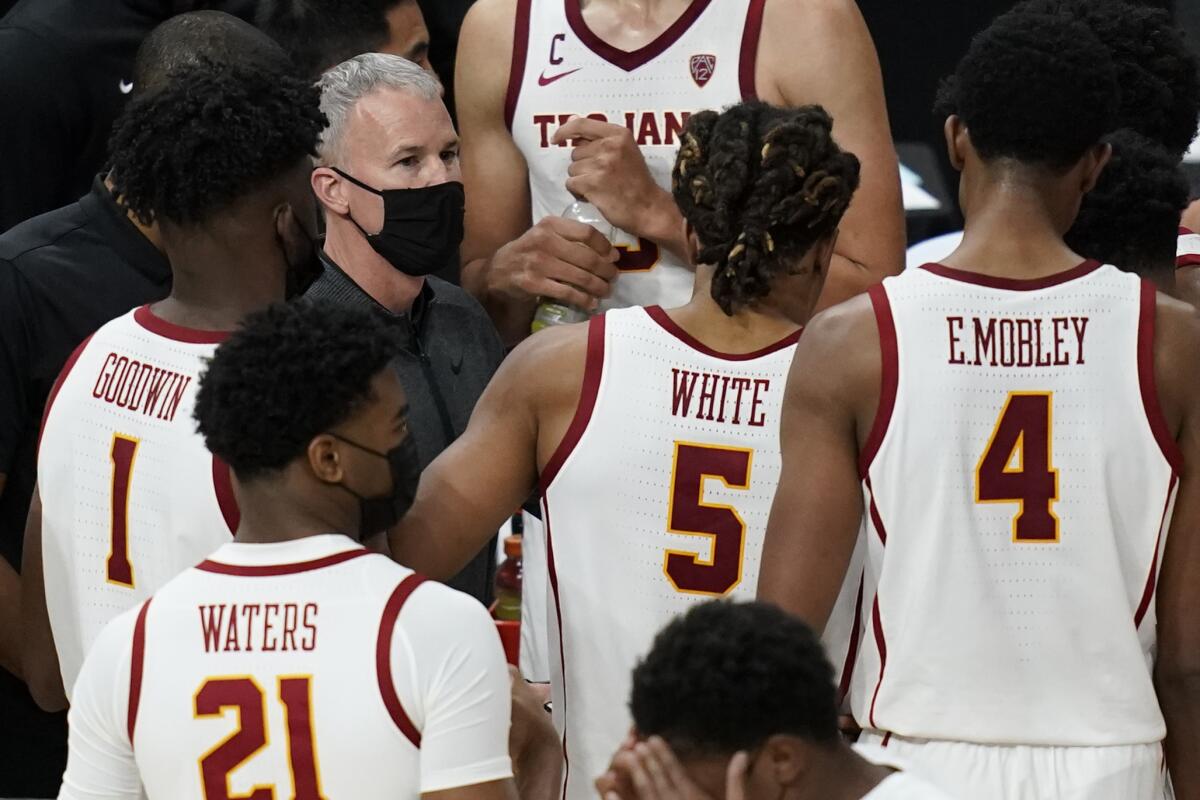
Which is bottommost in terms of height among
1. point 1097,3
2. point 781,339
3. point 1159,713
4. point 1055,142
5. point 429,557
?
point 1159,713

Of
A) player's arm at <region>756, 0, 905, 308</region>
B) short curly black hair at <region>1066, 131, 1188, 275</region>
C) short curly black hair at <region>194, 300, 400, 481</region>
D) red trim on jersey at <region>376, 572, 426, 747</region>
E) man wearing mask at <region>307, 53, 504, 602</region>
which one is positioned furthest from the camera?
player's arm at <region>756, 0, 905, 308</region>

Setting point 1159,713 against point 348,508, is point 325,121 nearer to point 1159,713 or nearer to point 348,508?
point 348,508

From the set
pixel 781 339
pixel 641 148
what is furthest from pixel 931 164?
pixel 781 339

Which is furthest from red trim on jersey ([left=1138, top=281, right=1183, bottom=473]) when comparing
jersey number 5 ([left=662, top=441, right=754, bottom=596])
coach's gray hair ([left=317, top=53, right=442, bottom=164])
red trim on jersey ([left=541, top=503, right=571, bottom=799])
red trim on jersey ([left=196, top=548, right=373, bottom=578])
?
coach's gray hair ([left=317, top=53, right=442, bottom=164])

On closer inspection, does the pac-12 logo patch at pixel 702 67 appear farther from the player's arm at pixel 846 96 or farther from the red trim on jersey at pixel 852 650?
the red trim on jersey at pixel 852 650

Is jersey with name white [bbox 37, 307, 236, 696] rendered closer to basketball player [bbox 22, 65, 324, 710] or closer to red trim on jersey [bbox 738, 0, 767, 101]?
basketball player [bbox 22, 65, 324, 710]

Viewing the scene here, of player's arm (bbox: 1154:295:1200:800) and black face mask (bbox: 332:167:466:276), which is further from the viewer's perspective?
black face mask (bbox: 332:167:466:276)

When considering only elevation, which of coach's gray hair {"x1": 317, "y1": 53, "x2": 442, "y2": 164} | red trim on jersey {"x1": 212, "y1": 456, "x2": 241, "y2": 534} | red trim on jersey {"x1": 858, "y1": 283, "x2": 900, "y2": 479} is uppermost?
coach's gray hair {"x1": 317, "y1": 53, "x2": 442, "y2": 164}

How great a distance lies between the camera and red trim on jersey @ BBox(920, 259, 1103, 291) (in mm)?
2732

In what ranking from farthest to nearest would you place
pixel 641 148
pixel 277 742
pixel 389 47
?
pixel 389 47
pixel 641 148
pixel 277 742

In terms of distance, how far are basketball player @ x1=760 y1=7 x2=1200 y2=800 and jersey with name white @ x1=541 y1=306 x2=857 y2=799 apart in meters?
0.15

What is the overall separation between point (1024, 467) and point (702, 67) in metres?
1.36

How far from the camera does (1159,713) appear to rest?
2836mm

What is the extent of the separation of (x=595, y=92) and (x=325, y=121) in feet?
2.83
